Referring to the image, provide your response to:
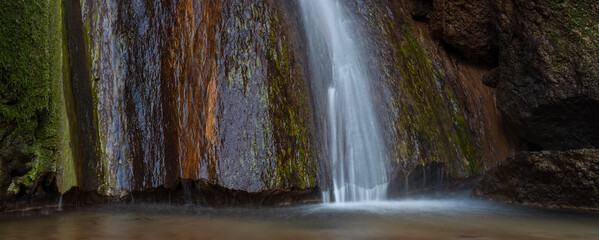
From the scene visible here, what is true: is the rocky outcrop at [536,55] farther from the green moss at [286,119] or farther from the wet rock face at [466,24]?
the green moss at [286,119]

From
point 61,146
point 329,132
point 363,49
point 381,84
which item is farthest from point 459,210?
point 61,146

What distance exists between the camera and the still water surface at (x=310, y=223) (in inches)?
109

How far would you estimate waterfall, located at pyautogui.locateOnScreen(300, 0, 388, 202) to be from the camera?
4383mm

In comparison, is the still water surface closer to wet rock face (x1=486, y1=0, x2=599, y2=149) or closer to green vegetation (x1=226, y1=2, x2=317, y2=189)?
green vegetation (x1=226, y1=2, x2=317, y2=189)

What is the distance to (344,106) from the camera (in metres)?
4.71

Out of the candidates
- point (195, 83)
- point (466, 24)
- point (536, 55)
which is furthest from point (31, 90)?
point (466, 24)

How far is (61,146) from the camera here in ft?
13.0

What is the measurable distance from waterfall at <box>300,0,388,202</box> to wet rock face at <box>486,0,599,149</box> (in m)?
2.11

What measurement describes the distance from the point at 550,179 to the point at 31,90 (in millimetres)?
4212

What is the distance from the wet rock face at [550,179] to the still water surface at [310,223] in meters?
0.26

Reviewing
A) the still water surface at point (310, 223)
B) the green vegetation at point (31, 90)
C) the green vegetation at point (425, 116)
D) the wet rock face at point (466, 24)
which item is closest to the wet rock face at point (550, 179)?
the still water surface at point (310, 223)

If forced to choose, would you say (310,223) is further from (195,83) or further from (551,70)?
(551,70)

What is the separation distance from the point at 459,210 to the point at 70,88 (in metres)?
3.34

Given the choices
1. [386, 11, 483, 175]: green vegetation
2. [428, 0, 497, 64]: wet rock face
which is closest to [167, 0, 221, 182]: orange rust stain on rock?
[386, 11, 483, 175]: green vegetation
